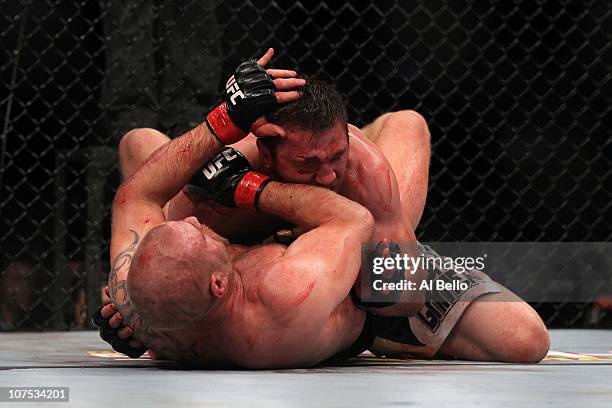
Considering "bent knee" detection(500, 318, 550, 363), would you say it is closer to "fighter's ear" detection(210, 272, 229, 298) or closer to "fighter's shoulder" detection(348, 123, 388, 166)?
"fighter's shoulder" detection(348, 123, 388, 166)

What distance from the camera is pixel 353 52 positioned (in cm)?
301

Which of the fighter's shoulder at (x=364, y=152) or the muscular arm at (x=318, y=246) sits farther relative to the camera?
the fighter's shoulder at (x=364, y=152)

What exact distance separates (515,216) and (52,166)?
1.37 meters

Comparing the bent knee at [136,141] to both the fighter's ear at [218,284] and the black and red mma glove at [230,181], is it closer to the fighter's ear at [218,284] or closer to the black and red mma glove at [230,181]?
the black and red mma glove at [230,181]

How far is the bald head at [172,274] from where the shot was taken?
1.45m

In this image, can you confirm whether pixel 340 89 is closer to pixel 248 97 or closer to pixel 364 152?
pixel 364 152

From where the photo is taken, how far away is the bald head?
1.45 metres

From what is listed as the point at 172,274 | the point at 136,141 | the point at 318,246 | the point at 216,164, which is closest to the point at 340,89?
the point at 136,141

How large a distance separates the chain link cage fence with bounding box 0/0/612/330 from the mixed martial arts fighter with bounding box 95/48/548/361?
67 centimetres

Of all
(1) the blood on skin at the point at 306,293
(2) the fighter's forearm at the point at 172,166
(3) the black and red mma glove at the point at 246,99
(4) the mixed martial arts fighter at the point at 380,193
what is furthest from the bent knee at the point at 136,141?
(1) the blood on skin at the point at 306,293

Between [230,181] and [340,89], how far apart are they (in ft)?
4.38

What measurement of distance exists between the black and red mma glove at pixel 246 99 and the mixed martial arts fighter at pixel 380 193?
1.1 inches

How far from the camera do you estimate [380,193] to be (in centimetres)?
178

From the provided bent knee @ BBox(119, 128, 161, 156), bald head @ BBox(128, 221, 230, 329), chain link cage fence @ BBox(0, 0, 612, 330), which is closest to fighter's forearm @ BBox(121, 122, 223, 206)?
bald head @ BBox(128, 221, 230, 329)
